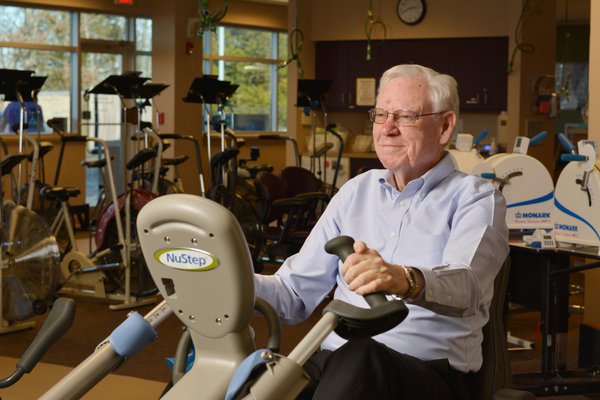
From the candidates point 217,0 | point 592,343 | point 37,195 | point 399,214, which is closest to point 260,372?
point 399,214

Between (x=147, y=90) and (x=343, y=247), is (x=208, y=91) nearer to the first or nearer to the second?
(x=147, y=90)

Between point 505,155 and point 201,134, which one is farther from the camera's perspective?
point 201,134

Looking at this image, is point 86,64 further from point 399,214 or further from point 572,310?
point 399,214

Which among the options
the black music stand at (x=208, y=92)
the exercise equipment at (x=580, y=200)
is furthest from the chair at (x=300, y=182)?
the exercise equipment at (x=580, y=200)

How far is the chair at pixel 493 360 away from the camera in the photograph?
2258mm

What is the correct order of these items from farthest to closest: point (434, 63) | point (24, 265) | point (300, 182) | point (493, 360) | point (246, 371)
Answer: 1. point (434, 63)
2. point (300, 182)
3. point (24, 265)
4. point (493, 360)
5. point (246, 371)

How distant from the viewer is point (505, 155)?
4.58m

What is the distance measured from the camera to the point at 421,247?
228cm

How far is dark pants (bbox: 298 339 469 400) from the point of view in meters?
1.85

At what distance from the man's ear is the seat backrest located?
36 cm

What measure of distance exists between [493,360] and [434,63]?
831 cm

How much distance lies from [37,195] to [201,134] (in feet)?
12.8

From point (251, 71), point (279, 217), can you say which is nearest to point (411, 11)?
point (279, 217)

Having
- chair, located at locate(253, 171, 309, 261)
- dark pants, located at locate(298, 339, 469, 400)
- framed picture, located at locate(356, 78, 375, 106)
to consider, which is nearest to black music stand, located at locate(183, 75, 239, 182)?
chair, located at locate(253, 171, 309, 261)
